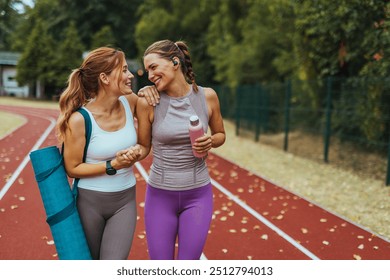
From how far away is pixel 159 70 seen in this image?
267cm

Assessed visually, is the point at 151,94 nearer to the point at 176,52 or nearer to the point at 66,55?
the point at 176,52

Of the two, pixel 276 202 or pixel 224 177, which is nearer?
pixel 276 202

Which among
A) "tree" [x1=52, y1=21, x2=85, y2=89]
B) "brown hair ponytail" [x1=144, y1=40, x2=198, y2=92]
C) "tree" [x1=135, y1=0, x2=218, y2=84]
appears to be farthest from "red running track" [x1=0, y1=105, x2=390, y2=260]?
"tree" [x1=135, y1=0, x2=218, y2=84]

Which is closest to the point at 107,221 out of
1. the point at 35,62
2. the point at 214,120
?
the point at 214,120

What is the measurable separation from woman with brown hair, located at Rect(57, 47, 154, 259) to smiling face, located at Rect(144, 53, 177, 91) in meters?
0.15

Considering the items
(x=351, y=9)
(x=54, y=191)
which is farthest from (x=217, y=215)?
(x=351, y=9)

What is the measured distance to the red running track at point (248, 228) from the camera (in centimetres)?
521

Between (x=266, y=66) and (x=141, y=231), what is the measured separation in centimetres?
1705

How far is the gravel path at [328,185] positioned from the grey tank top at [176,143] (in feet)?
13.6

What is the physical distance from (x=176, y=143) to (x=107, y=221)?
64 centimetres

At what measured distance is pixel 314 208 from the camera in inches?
290

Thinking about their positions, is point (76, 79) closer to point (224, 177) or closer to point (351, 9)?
point (224, 177)

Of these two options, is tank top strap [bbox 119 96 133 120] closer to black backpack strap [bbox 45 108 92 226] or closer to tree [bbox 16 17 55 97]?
black backpack strap [bbox 45 108 92 226]

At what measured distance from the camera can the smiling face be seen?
105 inches
